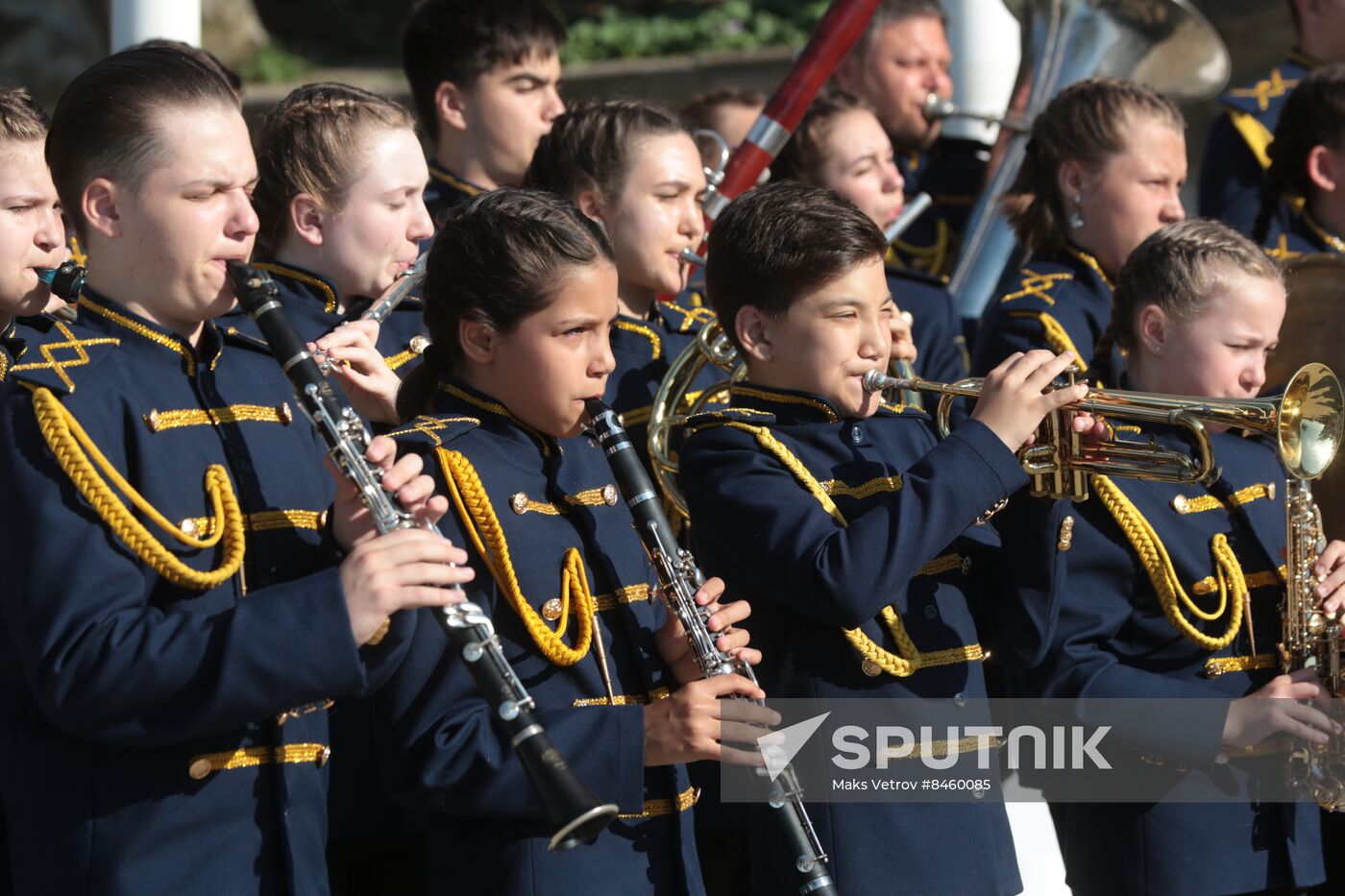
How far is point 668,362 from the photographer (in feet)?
13.5

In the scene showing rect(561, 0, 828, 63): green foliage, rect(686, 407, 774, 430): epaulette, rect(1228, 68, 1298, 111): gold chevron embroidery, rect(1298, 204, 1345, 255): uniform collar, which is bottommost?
rect(686, 407, 774, 430): epaulette

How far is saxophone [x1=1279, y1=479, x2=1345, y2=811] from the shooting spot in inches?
133

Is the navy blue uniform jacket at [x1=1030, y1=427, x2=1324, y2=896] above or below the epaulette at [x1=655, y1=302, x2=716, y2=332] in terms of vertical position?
below

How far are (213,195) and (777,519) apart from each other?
1079mm

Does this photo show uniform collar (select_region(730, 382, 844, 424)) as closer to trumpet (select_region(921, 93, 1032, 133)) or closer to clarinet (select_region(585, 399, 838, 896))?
clarinet (select_region(585, 399, 838, 896))

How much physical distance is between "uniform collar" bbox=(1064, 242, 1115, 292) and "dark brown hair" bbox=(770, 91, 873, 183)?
921 mm

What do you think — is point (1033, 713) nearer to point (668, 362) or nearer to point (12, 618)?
point (668, 362)

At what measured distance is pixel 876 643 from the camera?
3070mm

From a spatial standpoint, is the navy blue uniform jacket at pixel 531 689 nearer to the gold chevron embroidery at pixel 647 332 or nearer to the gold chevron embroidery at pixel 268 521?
the gold chevron embroidery at pixel 268 521

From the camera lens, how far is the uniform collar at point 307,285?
3.58 metres

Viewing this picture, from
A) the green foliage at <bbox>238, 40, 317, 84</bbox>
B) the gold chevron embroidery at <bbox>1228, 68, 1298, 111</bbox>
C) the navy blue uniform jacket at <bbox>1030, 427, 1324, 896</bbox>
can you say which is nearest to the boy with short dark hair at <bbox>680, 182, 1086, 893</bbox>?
the navy blue uniform jacket at <bbox>1030, 427, 1324, 896</bbox>

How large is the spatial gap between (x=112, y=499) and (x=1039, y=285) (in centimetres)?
265

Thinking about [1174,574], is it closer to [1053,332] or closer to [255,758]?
[1053,332]

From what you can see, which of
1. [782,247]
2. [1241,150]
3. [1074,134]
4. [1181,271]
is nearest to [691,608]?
[782,247]
